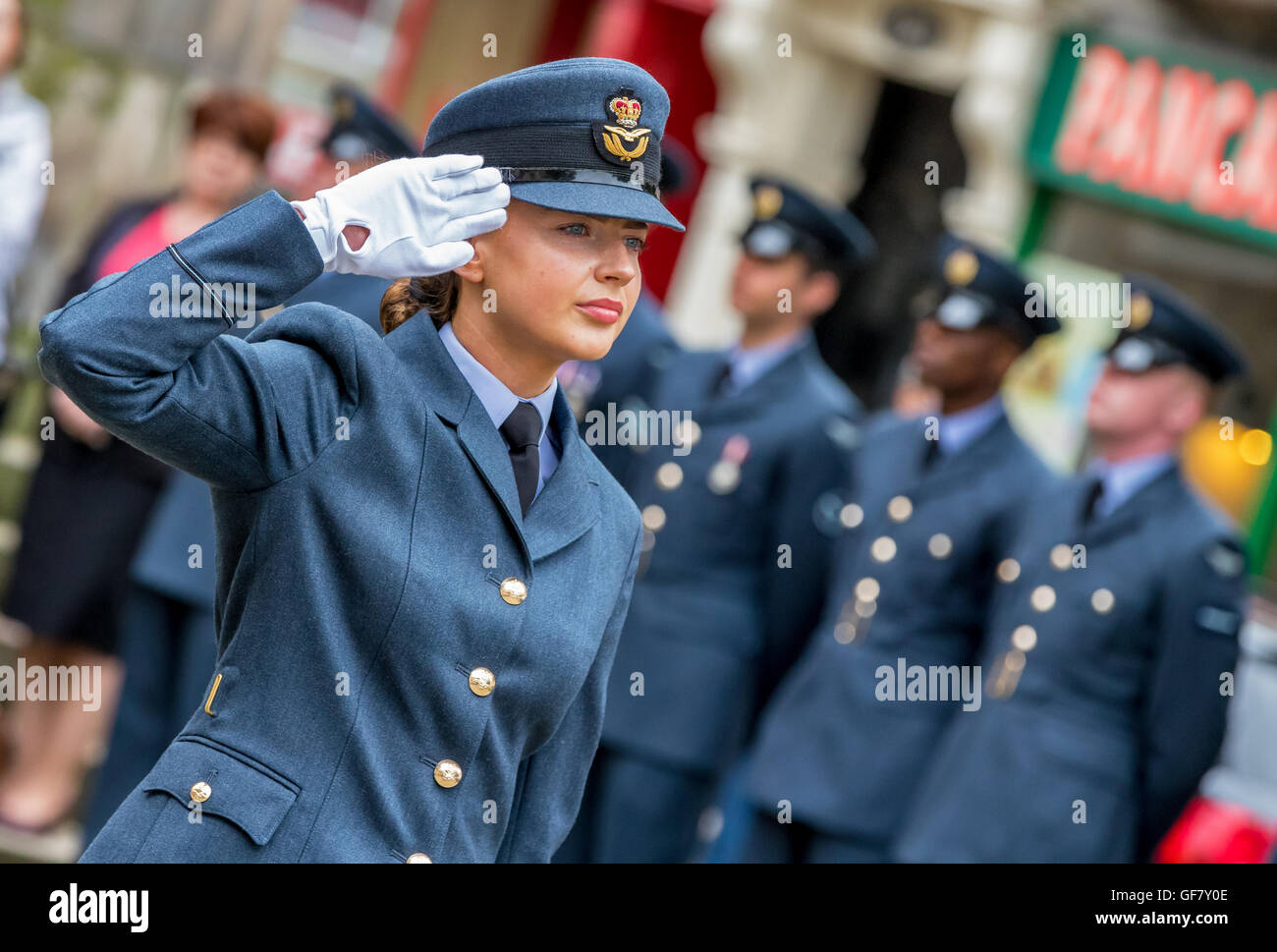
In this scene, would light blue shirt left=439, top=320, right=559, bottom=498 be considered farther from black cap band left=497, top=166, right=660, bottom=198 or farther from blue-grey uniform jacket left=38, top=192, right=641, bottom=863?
black cap band left=497, top=166, right=660, bottom=198

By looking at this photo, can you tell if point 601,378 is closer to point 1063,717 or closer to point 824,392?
point 824,392

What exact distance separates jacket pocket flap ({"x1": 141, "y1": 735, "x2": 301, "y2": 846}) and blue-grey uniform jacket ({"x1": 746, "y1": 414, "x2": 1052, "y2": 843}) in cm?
292

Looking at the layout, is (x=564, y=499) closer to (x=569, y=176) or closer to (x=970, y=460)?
(x=569, y=176)

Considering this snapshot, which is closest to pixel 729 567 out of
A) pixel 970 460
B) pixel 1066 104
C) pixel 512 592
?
pixel 970 460

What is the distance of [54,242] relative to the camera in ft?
28.8

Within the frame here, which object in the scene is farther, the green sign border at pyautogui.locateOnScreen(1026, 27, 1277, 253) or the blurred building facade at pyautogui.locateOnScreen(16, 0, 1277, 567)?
the blurred building facade at pyautogui.locateOnScreen(16, 0, 1277, 567)

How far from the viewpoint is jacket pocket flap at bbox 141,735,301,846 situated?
2.17 m

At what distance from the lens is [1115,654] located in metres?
4.65

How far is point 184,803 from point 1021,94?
7118 millimetres

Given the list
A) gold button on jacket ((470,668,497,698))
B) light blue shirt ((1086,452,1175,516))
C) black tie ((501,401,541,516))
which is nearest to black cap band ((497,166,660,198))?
black tie ((501,401,541,516))

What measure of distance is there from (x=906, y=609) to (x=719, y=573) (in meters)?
0.53

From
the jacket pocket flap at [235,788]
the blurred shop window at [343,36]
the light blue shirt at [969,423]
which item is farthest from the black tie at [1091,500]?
the blurred shop window at [343,36]

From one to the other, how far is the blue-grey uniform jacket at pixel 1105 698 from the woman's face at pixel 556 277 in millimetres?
2679
